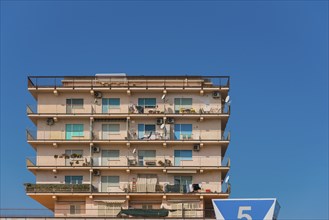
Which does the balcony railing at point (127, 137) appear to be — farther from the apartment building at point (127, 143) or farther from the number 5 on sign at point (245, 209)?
the number 5 on sign at point (245, 209)

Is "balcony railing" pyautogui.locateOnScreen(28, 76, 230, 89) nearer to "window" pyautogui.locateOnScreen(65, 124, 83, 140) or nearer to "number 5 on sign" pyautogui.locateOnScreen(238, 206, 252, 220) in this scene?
"window" pyautogui.locateOnScreen(65, 124, 83, 140)

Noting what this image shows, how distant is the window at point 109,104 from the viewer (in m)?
67.6

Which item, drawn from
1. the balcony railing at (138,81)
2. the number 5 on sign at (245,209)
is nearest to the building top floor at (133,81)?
the balcony railing at (138,81)

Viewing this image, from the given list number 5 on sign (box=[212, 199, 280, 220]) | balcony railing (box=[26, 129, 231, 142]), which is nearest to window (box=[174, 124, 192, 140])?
balcony railing (box=[26, 129, 231, 142])

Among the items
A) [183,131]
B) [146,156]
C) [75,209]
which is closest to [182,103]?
[183,131]

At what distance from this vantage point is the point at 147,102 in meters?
67.8

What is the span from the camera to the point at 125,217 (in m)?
57.4

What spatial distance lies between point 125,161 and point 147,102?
741 centimetres

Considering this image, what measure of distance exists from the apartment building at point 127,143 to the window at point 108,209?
13 centimetres

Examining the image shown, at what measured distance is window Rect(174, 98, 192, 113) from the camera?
67688mm

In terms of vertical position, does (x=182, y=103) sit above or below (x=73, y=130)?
above

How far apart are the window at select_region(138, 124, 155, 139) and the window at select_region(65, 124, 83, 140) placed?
268 inches

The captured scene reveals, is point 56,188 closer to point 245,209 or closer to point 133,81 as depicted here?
point 133,81

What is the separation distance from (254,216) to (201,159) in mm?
55658
